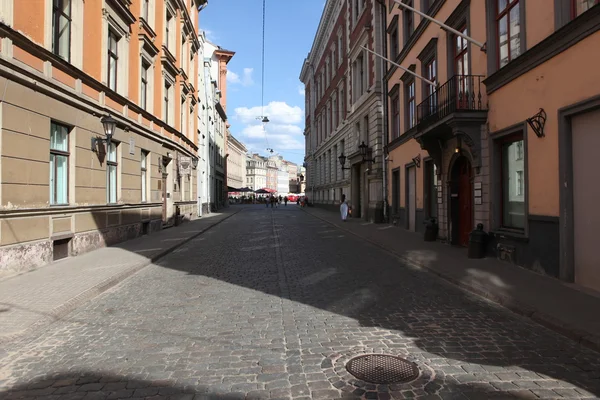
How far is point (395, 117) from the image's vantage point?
2086 centimetres

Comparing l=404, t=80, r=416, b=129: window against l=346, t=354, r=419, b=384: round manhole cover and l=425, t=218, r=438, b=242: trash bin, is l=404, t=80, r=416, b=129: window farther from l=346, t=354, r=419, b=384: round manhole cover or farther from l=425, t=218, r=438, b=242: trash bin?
l=346, t=354, r=419, b=384: round manhole cover

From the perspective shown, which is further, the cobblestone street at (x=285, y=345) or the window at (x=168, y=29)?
the window at (x=168, y=29)

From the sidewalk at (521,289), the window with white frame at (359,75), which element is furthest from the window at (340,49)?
the sidewalk at (521,289)

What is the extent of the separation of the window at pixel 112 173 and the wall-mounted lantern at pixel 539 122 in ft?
38.6

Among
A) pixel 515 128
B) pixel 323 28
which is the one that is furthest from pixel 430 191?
pixel 323 28

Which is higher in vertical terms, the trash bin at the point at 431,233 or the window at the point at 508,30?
the window at the point at 508,30

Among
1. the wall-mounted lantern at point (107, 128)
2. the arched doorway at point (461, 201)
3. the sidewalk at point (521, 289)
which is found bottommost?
the sidewalk at point (521, 289)

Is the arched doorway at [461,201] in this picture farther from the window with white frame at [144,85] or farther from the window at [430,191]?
the window with white frame at [144,85]

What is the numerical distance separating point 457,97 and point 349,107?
63.4 ft

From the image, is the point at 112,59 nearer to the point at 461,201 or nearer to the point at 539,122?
the point at 461,201

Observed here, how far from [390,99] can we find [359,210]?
32.7ft

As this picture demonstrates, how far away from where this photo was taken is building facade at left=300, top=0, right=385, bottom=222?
23.0 m

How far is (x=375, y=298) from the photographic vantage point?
6789 millimetres

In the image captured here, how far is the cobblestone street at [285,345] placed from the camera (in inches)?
142
